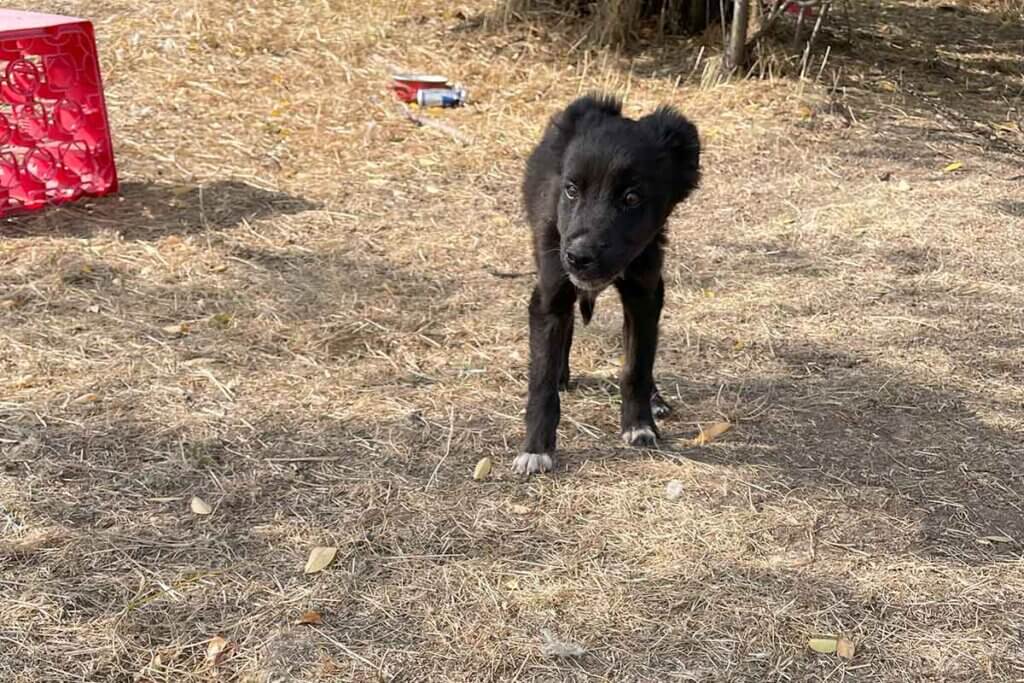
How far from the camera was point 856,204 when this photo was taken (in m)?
7.47

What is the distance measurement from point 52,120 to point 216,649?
4762mm

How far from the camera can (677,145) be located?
422cm

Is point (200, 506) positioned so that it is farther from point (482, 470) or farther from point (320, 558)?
point (482, 470)

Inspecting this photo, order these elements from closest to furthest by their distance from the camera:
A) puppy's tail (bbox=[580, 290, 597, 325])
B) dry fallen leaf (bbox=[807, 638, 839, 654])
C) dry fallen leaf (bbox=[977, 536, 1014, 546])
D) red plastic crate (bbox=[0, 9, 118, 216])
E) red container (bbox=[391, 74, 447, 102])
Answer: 1. dry fallen leaf (bbox=[807, 638, 839, 654])
2. dry fallen leaf (bbox=[977, 536, 1014, 546])
3. puppy's tail (bbox=[580, 290, 597, 325])
4. red plastic crate (bbox=[0, 9, 118, 216])
5. red container (bbox=[391, 74, 447, 102])

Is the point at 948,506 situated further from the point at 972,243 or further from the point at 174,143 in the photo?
the point at 174,143

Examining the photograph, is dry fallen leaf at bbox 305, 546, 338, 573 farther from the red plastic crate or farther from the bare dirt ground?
the red plastic crate

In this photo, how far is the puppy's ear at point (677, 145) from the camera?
4.19m

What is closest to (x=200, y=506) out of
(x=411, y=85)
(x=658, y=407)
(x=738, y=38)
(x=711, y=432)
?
(x=658, y=407)

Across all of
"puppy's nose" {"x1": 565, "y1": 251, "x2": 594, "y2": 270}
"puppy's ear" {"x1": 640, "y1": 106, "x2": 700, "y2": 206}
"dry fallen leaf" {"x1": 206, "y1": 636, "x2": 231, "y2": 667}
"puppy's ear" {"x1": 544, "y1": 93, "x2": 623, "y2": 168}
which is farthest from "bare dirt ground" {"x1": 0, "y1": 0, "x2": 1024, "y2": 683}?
"puppy's ear" {"x1": 544, "y1": 93, "x2": 623, "y2": 168}

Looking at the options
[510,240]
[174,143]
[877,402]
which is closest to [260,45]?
[174,143]

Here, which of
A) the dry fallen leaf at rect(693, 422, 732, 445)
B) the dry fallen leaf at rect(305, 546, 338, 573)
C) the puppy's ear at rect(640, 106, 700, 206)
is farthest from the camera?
the dry fallen leaf at rect(693, 422, 732, 445)

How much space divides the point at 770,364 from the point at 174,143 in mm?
4962

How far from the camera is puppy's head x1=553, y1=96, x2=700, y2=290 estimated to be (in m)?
3.90

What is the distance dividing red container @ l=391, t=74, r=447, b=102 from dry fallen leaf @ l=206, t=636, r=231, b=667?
21.8ft
